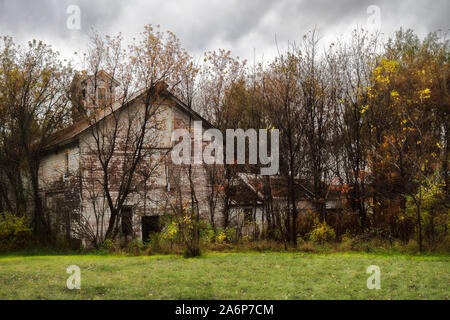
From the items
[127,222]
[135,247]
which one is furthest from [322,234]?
[127,222]

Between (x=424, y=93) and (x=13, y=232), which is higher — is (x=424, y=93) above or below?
above

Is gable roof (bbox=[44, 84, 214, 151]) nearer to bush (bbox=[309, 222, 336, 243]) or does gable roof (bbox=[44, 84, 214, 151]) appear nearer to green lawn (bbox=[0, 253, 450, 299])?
bush (bbox=[309, 222, 336, 243])

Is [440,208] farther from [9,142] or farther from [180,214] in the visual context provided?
[9,142]

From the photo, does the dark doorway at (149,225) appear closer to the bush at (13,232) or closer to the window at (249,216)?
the window at (249,216)

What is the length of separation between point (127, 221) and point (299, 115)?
9401 millimetres

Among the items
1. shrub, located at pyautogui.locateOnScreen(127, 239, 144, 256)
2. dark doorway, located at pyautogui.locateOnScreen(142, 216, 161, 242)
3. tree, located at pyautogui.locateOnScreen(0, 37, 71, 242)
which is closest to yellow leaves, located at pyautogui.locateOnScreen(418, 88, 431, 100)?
shrub, located at pyautogui.locateOnScreen(127, 239, 144, 256)

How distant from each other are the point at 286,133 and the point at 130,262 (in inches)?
325

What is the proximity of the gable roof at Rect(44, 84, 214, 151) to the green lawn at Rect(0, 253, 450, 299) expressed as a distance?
331 inches

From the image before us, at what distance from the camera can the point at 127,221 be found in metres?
19.1

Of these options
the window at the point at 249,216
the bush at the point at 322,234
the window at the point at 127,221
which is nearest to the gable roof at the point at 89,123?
the window at the point at 127,221

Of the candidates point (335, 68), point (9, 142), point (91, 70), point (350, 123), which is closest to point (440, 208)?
point (350, 123)

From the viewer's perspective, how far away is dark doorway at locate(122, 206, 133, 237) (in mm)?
19016

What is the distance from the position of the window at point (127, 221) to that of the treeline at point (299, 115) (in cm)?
83

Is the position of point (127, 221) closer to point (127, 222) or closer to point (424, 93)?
point (127, 222)
